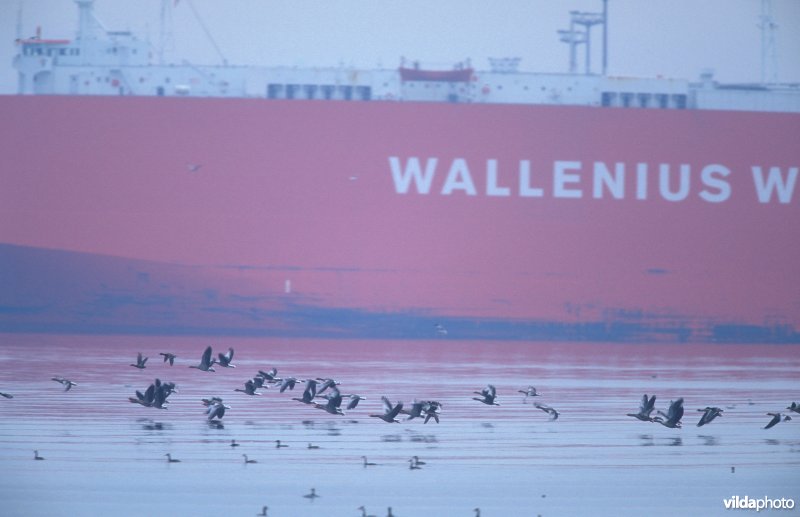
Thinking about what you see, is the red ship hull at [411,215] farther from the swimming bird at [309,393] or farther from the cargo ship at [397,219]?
the swimming bird at [309,393]

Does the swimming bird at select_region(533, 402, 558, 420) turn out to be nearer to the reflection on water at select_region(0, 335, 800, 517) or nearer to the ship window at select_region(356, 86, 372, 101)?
the reflection on water at select_region(0, 335, 800, 517)

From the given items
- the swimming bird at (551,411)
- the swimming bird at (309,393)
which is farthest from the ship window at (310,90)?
the swimming bird at (309,393)

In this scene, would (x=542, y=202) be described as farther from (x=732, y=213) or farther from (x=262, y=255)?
(x=262, y=255)

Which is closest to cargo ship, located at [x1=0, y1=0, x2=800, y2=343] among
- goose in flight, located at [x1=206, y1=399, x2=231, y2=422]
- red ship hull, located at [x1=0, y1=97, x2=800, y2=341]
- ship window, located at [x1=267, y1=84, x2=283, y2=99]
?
red ship hull, located at [x1=0, y1=97, x2=800, y2=341]

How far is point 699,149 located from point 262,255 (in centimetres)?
675

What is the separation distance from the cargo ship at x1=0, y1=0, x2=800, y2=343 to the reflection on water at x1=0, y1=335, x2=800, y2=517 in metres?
3.72

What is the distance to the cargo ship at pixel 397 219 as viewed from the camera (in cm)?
1560

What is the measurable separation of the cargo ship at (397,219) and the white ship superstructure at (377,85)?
0.76 meters

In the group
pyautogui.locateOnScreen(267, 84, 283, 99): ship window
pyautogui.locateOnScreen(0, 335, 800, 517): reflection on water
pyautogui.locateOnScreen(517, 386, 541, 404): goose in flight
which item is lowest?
pyautogui.locateOnScreen(0, 335, 800, 517): reflection on water

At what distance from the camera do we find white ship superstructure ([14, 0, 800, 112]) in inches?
660

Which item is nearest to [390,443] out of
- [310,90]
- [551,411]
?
[551,411]

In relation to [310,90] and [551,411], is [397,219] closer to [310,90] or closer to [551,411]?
[310,90]

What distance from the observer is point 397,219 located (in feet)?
51.8

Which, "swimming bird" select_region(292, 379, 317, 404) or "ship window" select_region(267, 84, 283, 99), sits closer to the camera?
"swimming bird" select_region(292, 379, 317, 404)
